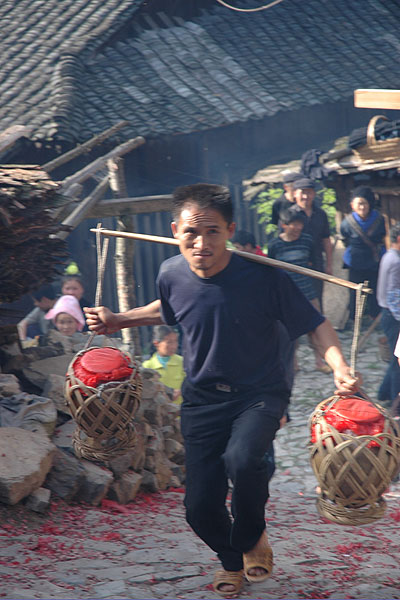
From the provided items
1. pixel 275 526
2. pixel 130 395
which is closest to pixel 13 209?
pixel 130 395

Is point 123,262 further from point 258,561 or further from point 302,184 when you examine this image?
point 258,561

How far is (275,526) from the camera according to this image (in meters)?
6.02

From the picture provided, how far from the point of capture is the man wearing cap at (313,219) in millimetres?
10344

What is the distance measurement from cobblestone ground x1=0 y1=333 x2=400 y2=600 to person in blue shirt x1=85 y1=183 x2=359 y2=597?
39 centimetres

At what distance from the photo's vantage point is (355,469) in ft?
13.4

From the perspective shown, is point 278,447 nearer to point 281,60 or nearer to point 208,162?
point 208,162

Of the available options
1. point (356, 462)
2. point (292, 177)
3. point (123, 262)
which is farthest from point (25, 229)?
point (292, 177)

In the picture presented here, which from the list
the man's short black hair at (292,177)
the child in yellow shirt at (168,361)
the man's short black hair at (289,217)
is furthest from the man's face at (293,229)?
the child in yellow shirt at (168,361)

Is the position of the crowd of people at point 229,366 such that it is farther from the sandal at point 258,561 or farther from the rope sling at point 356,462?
the rope sling at point 356,462

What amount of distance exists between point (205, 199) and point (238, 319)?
610 millimetres

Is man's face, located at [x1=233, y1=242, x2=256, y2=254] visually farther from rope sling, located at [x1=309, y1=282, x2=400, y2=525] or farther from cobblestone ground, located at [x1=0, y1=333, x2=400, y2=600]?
rope sling, located at [x1=309, y1=282, x2=400, y2=525]

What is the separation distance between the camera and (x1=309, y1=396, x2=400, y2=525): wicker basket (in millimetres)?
4078

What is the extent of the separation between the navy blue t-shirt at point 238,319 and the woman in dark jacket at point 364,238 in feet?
21.8

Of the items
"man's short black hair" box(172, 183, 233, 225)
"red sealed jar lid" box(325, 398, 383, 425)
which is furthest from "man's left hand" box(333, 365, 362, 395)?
"man's short black hair" box(172, 183, 233, 225)
